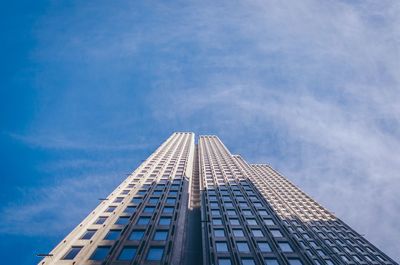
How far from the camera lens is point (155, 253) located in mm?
31703

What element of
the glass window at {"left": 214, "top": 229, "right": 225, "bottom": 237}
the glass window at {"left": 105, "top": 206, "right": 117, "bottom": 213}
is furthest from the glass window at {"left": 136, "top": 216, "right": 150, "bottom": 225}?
the glass window at {"left": 214, "top": 229, "right": 225, "bottom": 237}

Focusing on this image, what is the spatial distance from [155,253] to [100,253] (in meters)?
6.78

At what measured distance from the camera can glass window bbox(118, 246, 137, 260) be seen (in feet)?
99.7

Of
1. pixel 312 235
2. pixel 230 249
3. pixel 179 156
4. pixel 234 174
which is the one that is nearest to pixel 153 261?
pixel 230 249

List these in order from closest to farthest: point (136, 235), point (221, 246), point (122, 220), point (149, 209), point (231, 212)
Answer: point (136, 235)
point (221, 246)
point (122, 220)
point (149, 209)
point (231, 212)

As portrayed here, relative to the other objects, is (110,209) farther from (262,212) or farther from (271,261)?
(262,212)

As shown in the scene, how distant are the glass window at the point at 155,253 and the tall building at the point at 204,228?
125 millimetres

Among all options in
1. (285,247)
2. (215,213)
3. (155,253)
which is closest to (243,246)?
(285,247)

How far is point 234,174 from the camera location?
69875mm

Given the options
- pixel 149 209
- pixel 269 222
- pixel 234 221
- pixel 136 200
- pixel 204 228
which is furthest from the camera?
pixel 136 200

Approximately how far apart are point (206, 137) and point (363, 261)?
99.1 metres

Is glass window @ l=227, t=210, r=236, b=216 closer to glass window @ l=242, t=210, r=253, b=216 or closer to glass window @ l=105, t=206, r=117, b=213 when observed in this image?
glass window @ l=242, t=210, r=253, b=216

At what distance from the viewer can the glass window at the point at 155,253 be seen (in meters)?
30.7

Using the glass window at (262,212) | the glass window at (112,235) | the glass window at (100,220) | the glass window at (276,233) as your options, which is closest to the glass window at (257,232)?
the glass window at (276,233)
